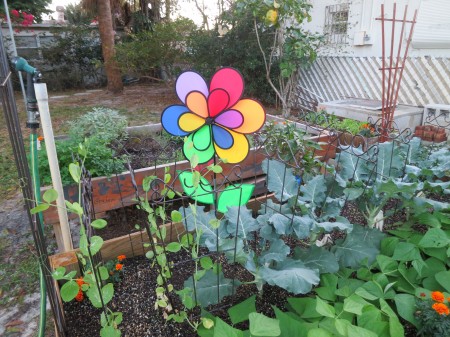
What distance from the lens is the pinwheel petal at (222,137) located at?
5.51 ft

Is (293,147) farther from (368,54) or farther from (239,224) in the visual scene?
(368,54)

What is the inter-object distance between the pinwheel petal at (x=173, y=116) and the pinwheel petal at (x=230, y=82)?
18 cm

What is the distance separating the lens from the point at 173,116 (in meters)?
1.63

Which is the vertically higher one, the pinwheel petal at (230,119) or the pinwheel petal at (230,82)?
the pinwheel petal at (230,82)

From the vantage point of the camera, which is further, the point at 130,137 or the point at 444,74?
the point at 444,74

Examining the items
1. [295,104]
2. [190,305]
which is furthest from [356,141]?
[295,104]

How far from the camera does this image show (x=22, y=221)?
8.77ft

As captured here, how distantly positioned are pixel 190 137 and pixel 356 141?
200 cm

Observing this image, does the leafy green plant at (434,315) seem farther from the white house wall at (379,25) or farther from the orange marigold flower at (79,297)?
the white house wall at (379,25)

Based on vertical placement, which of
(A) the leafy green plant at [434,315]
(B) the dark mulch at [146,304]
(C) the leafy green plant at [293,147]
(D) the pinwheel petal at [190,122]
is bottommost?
(B) the dark mulch at [146,304]

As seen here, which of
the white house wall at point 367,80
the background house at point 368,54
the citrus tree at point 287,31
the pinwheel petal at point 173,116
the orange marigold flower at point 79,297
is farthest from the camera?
the white house wall at point 367,80

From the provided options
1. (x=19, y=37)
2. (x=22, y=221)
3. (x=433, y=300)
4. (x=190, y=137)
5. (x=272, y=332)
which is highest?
(x=19, y=37)

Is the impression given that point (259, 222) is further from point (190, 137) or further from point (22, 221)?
point (22, 221)

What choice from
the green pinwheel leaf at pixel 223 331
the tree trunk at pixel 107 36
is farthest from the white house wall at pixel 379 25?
the green pinwheel leaf at pixel 223 331
